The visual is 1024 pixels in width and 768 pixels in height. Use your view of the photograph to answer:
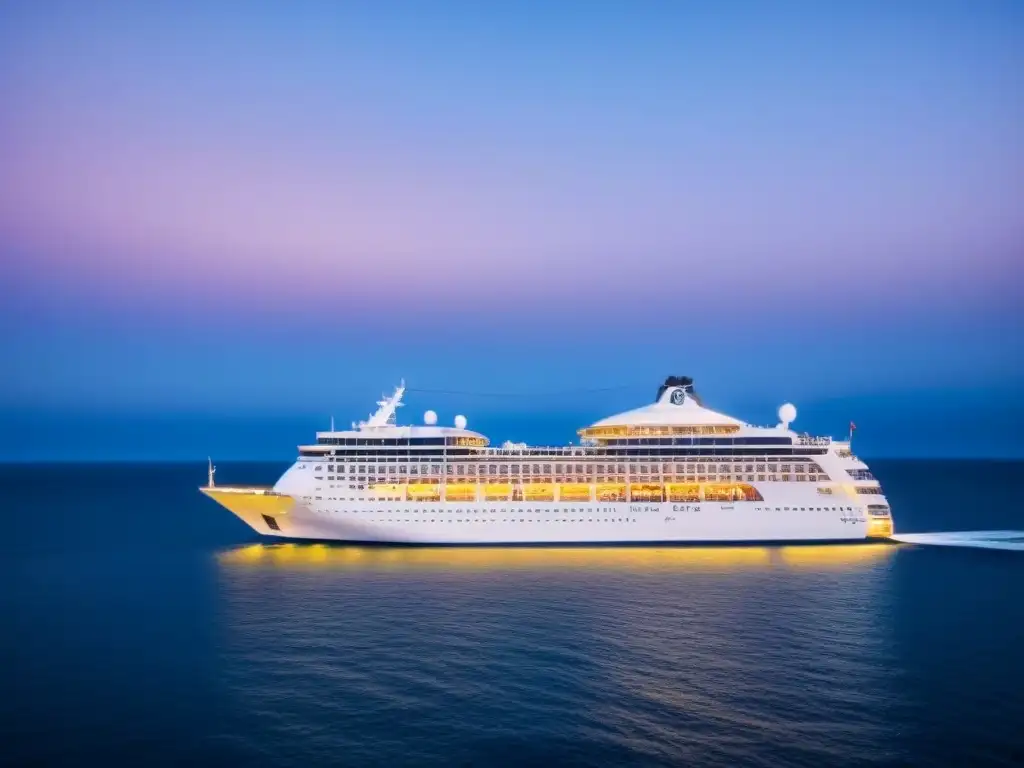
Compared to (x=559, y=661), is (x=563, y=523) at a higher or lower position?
higher

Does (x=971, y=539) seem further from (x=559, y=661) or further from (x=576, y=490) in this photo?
(x=559, y=661)

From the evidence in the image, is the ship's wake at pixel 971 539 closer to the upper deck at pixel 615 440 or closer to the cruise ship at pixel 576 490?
the cruise ship at pixel 576 490

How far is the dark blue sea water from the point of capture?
18531mm

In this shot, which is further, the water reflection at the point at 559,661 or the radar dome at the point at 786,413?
the radar dome at the point at 786,413

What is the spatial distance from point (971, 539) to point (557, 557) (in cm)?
3323

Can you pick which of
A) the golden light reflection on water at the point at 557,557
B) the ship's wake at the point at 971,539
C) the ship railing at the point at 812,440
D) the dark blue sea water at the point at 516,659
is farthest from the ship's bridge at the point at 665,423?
the ship's wake at the point at 971,539

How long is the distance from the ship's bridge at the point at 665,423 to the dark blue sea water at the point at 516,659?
8.80 m

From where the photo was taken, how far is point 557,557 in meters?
42.2

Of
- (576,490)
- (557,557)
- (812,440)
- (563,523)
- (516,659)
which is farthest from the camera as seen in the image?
(812,440)

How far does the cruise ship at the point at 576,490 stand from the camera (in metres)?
44.9

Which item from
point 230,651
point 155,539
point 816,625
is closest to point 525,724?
point 230,651

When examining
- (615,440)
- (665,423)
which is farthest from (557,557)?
(665,423)

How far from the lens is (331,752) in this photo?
59.3ft

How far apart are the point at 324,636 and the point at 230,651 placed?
3.48 meters
